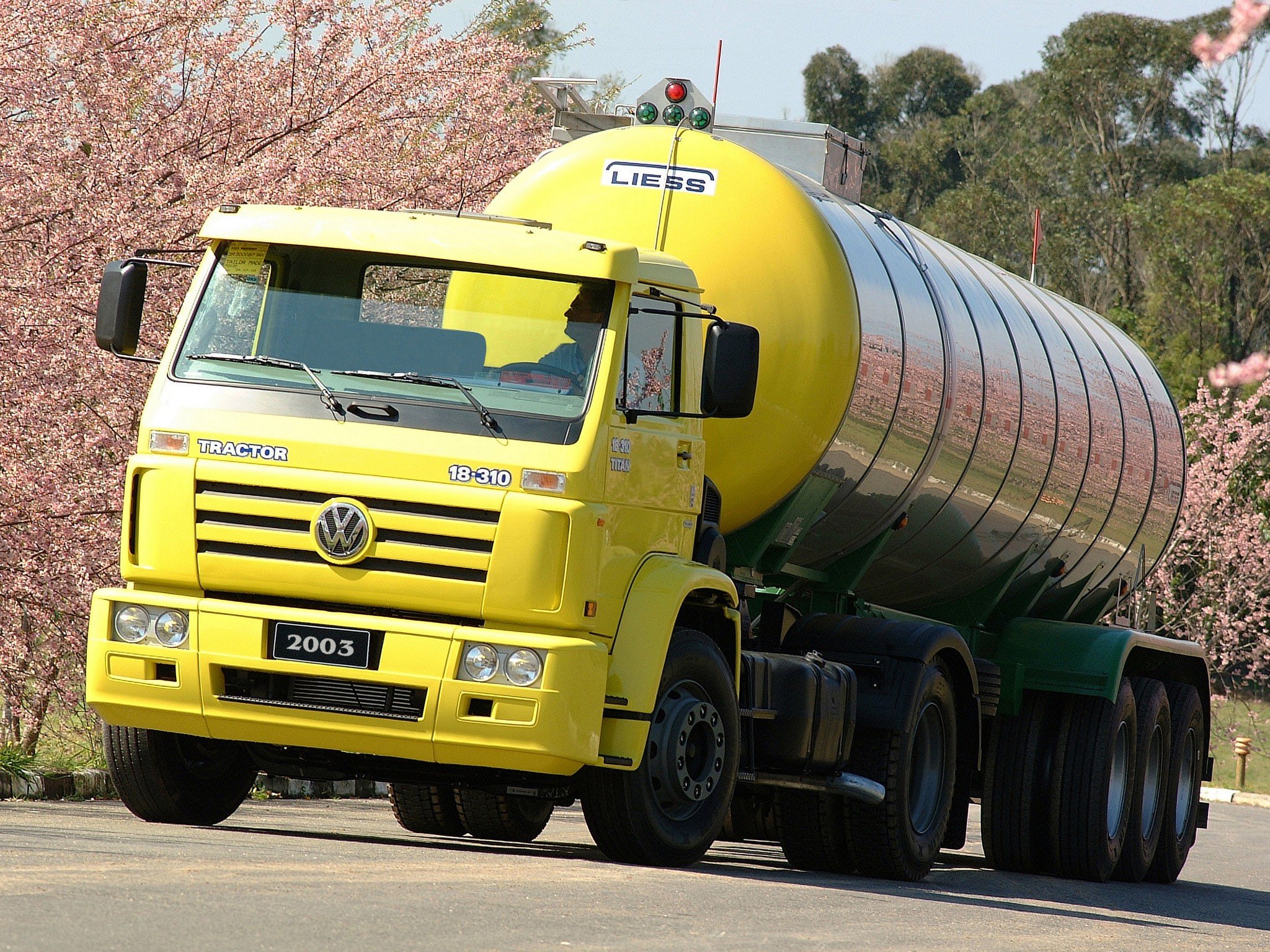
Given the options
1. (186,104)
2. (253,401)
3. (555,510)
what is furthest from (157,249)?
(555,510)

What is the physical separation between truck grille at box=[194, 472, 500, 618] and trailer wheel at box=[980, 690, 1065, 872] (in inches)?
219

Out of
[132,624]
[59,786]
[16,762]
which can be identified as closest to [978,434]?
[132,624]

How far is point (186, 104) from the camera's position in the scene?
1394 cm

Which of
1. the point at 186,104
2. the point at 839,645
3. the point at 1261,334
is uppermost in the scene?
the point at 1261,334

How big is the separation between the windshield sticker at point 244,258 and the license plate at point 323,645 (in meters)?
1.57

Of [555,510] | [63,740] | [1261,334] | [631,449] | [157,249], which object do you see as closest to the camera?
[555,510]

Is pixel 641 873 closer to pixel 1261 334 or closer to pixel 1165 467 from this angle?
pixel 1165 467

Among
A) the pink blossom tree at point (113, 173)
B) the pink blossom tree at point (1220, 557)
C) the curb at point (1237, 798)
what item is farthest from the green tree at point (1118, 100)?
the pink blossom tree at point (113, 173)

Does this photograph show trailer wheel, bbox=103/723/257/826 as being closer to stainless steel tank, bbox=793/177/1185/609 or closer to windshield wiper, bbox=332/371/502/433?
windshield wiper, bbox=332/371/502/433

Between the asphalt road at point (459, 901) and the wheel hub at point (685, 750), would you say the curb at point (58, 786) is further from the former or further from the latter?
the wheel hub at point (685, 750)

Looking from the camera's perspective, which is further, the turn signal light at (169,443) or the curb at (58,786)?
the curb at (58,786)

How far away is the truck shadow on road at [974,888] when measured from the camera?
28.9ft

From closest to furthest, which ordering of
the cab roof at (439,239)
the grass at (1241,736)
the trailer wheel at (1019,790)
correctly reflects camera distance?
1. the cab roof at (439,239)
2. the trailer wheel at (1019,790)
3. the grass at (1241,736)

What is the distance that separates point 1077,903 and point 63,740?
6.99 metres
